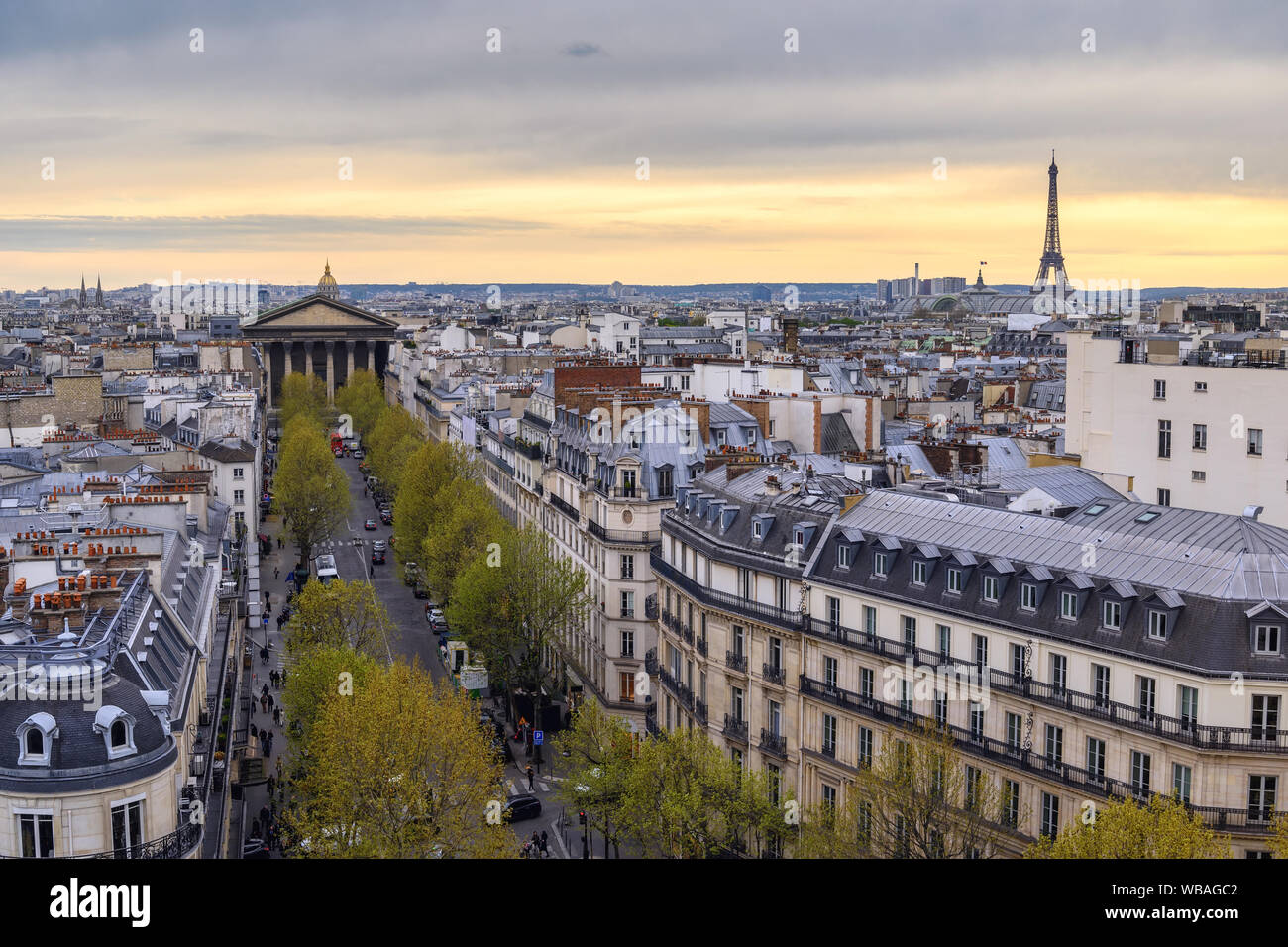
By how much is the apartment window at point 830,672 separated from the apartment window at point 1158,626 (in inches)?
354

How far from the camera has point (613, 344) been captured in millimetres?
155375

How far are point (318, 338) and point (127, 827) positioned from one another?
6269 inches

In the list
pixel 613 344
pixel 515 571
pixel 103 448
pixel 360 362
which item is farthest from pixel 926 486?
pixel 360 362

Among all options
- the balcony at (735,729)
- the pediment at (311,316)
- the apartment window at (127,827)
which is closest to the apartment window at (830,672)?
the balcony at (735,729)

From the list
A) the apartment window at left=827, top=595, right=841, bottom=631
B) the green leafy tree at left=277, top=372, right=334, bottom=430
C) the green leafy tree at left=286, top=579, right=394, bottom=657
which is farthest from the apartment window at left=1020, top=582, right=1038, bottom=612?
the green leafy tree at left=277, top=372, right=334, bottom=430

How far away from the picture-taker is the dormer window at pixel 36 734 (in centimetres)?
2250

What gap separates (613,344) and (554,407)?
3605 inches

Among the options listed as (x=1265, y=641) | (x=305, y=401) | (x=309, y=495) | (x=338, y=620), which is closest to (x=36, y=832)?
(x=1265, y=641)

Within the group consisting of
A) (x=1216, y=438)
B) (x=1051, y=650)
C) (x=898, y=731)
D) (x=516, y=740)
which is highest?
(x=1216, y=438)

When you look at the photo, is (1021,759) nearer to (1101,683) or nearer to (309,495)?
(1101,683)

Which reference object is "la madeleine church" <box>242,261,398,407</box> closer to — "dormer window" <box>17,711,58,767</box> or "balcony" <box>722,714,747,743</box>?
"balcony" <box>722,714,747,743</box>
